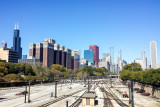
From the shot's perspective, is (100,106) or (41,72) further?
(41,72)

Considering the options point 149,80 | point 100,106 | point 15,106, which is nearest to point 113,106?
point 100,106

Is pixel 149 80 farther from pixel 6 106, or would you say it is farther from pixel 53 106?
pixel 6 106

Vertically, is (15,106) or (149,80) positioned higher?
(149,80)

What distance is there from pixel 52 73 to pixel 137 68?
96.5 m

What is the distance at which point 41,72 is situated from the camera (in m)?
143

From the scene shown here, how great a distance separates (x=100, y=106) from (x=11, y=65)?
10674cm

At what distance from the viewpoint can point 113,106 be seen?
41.0 m

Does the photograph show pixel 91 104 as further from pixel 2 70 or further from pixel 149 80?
pixel 2 70

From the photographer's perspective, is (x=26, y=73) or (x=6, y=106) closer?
(x=6, y=106)

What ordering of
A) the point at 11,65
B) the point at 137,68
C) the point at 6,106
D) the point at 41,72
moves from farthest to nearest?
the point at 137,68
the point at 41,72
the point at 11,65
the point at 6,106

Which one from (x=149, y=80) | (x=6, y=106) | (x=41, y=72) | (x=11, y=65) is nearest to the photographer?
(x=6, y=106)

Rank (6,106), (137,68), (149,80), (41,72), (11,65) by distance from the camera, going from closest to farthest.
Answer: (6,106) → (149,80) → (11,65) → (41,72) → (137,68)

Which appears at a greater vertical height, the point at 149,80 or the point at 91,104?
the point at 149,80

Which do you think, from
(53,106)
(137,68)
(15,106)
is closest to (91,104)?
(53,106)
